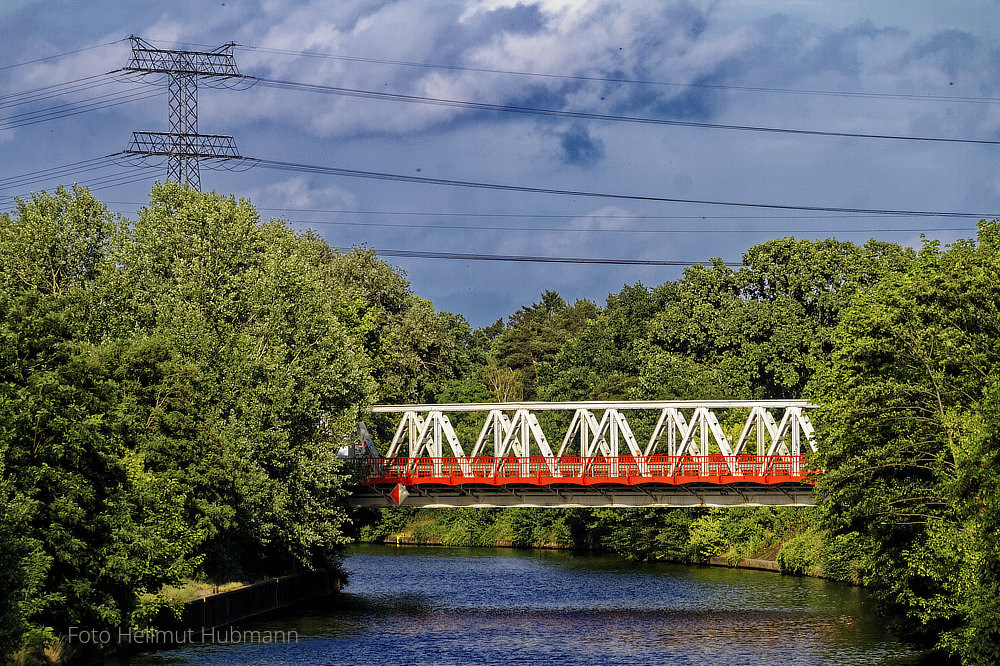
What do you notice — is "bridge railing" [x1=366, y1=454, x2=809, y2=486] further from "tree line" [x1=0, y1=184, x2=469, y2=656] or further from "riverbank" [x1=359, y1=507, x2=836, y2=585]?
"tree line" [x1=0, y1=184, x2=469, y2=656]

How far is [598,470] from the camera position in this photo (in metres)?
67.4

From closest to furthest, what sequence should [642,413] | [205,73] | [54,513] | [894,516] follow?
[54,513], [894,516], [205,73], [642,413]

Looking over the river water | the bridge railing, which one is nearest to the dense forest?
the river water

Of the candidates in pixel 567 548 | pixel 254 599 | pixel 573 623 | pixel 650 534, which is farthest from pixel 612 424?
pixel 567 548

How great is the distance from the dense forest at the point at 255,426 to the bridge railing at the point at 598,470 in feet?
15.9

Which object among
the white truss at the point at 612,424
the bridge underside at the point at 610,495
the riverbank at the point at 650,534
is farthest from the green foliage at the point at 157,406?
the riverbank at the point at 650,534

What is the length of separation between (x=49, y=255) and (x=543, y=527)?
5492 centimetres

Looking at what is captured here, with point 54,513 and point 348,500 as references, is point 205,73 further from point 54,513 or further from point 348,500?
point 54,513

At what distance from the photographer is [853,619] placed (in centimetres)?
5484

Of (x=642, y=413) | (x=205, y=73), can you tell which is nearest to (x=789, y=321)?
(x=642, y=413)

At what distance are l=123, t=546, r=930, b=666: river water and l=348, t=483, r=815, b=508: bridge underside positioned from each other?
504 centimetres

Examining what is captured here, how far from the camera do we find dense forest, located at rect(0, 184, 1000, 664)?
119ft

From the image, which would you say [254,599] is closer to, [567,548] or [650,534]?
[650,534]

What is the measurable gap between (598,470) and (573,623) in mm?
13421
